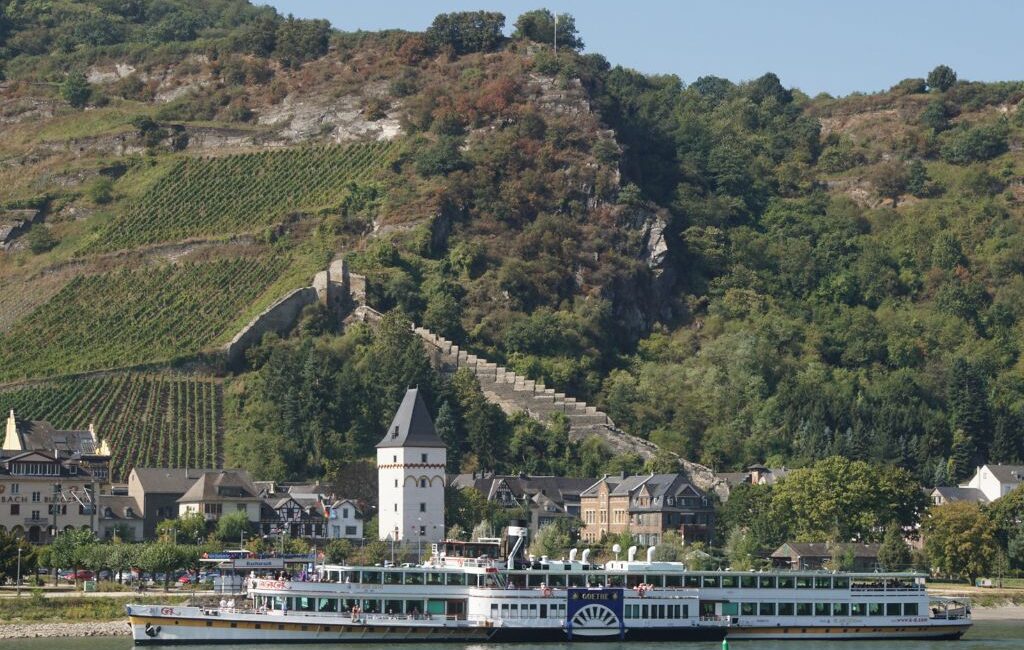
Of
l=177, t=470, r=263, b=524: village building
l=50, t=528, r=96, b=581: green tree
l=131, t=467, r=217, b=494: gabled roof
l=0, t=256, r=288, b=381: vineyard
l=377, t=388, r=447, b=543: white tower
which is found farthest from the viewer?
l=0, t=256, r=288, b=381: vineyard

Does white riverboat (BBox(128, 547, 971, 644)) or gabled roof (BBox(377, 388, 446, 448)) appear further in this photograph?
gabled roof (BBox(377, 388, 446, 448))

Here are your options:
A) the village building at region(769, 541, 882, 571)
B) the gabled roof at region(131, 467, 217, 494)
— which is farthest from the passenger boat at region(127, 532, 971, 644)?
the gabled roof at region(131, 467, 217, 494)

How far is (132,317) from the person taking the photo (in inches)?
5128

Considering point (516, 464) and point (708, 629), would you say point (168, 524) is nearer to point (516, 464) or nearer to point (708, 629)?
point (516, 464)

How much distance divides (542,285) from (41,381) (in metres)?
34.7

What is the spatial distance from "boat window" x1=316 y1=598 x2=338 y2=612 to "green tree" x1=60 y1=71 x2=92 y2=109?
344 ft

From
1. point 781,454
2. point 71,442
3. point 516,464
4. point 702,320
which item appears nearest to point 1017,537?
point 781,454

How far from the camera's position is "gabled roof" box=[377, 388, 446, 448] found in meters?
108

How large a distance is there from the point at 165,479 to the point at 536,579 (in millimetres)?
33569

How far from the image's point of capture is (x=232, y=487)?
108m

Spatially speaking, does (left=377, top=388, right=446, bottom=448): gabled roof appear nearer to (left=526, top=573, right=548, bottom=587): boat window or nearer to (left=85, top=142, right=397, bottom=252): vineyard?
(left=526, top=573, right=548, bottom=587): boat window

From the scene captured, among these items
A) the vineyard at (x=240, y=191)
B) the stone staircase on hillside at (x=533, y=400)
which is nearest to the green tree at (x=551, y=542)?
the stone staircase on hillside at (x=533, y=400)

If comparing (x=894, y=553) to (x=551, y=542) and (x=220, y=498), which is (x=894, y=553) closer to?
(x=551, y=542)

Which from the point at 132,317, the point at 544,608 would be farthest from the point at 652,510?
the point at 132,317
